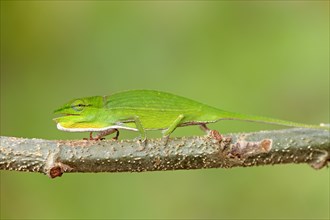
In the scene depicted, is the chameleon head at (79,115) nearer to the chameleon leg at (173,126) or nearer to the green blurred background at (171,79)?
the chameleon leg at (173,126)

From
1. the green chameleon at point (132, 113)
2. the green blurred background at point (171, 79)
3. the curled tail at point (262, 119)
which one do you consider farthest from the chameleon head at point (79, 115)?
the green blurred background at point (171, 79)

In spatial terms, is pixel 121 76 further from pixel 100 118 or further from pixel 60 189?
pixel 100 118

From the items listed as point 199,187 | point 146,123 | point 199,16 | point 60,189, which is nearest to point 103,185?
point 60,189

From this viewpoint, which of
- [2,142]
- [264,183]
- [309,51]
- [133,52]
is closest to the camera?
[2,142]

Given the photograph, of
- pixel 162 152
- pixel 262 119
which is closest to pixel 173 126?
pixel 162 152

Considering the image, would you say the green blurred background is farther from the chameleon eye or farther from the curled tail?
the chameleon eye

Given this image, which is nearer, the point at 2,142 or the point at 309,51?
the point at 2,142

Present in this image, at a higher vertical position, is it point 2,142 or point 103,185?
point 2,142
